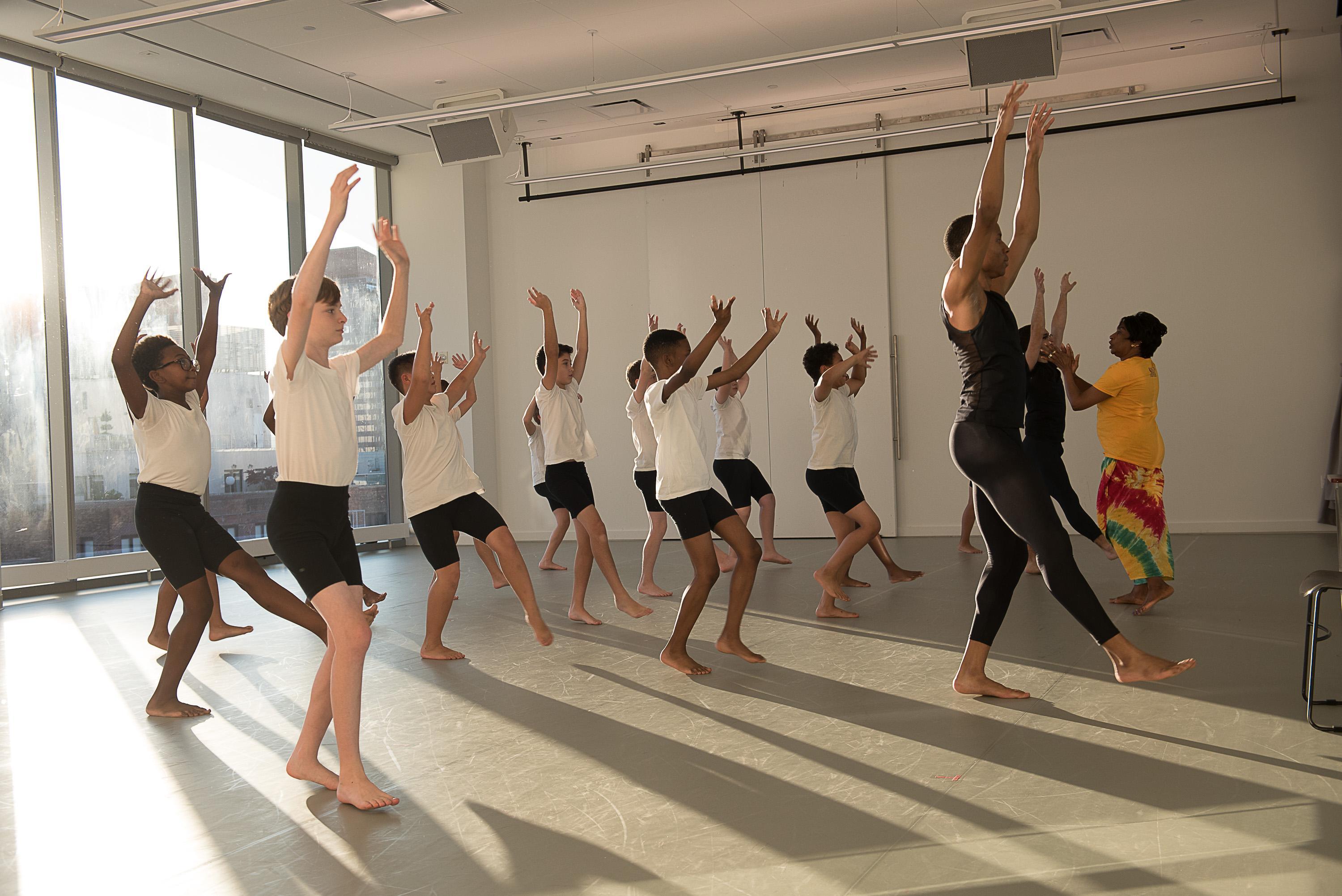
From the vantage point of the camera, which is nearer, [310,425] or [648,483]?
[310,425]

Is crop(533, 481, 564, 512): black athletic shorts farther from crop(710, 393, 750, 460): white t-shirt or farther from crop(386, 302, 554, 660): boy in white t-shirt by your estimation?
crop(386, 302, 554, 660): boy in white t-shirt

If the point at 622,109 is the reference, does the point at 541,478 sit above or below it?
below

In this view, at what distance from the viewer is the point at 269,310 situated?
9.86 feet

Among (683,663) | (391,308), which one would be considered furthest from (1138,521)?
(391,308)

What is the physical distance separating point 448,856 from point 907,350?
7927 millimetres

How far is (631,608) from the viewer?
5617 mm

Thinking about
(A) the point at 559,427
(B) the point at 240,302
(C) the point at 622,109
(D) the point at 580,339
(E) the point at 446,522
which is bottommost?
(E) the point at 446,522

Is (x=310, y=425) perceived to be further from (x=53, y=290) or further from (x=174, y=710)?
(x=53, y=290)

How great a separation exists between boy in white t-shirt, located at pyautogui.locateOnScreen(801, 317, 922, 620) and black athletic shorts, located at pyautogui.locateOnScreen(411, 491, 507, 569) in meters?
1.83

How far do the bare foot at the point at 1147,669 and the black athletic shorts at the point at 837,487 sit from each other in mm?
2363

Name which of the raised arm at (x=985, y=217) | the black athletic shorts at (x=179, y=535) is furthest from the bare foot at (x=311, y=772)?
the raised arm at (x=985, y=217)

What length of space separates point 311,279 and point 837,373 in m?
3.29

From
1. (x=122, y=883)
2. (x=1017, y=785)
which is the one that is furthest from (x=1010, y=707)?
(x=122, y=883)

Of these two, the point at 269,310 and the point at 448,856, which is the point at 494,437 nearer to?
the point at 269,310
